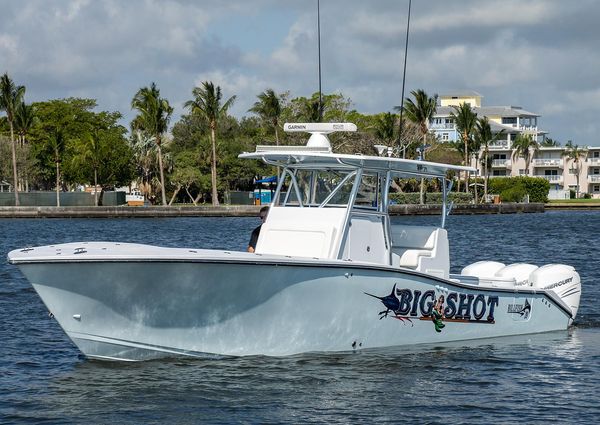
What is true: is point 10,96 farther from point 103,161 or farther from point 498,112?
point 498,112

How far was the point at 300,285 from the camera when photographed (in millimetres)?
14586

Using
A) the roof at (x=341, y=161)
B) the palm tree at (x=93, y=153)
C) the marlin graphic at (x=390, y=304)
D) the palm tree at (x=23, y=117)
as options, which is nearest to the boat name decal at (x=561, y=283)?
the roof at (x=341, y=161)

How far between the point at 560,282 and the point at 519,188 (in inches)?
3806

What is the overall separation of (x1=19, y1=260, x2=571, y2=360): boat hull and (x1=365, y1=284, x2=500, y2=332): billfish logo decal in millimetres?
23

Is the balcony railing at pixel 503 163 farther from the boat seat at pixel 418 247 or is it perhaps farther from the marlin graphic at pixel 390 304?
the marlin graphic at pixel 390 304

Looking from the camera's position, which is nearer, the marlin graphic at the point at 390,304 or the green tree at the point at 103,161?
the marlin graphic at the point at 390,304

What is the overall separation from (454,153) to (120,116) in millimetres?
40144

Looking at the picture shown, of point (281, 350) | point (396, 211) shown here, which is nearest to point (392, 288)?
point (281, 350)

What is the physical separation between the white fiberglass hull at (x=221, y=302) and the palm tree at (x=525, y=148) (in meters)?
130

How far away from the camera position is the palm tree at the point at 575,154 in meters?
148

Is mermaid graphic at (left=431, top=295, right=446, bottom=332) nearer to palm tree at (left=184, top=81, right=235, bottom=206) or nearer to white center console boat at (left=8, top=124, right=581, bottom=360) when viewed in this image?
white center console boat at (left=8, top=124, right=581, bottom=360)

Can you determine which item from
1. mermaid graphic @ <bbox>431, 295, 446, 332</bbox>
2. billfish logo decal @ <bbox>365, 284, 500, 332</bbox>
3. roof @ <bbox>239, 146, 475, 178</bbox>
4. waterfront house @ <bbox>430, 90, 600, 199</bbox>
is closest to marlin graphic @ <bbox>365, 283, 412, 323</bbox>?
billfish logo decal @ <bbox>365, 284, 500, 332</bbox>

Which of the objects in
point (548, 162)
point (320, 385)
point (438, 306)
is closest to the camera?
point (320, 385)

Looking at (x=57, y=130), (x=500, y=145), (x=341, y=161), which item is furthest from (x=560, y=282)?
(x=500, y=145)
